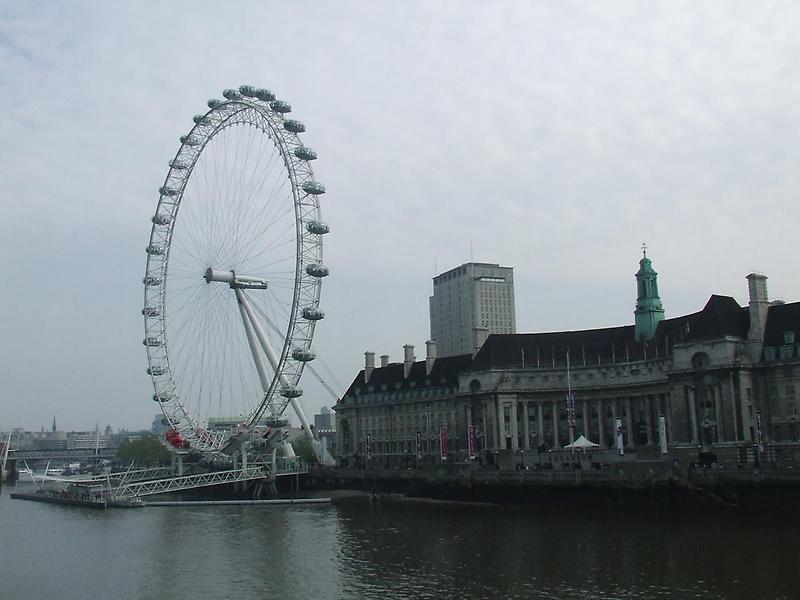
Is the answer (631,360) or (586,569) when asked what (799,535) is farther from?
(631,360)

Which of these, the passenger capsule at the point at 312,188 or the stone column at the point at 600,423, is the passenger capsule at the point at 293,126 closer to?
the passenger capsule at the point at 312,188

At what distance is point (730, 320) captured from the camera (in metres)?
77.4

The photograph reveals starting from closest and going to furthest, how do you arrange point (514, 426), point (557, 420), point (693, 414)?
point (693, 414) < point (514, 426) < point (557, 420)

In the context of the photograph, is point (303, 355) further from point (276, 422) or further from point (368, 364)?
point (368, 364)

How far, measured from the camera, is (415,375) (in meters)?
113

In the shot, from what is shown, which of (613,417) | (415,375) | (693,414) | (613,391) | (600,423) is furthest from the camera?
(415,375)

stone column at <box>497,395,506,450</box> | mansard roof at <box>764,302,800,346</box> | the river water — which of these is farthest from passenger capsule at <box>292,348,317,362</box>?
mansard roof at <box>764,302,800,346</box>

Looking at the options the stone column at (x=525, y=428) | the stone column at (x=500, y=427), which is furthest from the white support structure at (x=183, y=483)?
the stone column at (x=525, y=428)

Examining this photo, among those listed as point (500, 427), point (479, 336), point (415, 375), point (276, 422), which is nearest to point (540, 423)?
point (500, 427)

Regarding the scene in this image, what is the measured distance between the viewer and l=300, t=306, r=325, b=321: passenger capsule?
258 ft

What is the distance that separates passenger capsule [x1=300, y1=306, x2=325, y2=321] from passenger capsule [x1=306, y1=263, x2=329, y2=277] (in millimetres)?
3137

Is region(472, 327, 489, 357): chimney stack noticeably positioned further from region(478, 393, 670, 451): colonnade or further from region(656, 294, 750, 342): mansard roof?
region(656, 294, 750, 342): mansard roof

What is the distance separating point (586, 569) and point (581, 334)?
2568 inches

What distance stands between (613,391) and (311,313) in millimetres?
37498
